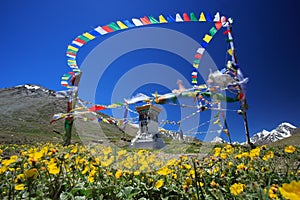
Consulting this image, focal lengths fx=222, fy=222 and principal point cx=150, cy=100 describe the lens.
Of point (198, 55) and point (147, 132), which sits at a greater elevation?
point (198, 55)

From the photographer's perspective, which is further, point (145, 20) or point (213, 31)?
point (213, 31)

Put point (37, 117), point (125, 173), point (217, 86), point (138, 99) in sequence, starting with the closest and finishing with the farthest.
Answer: point (125, 173)
point (217, 86)
point (138, 99)
point (37, 117)

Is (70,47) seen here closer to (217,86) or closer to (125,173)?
(217,86)

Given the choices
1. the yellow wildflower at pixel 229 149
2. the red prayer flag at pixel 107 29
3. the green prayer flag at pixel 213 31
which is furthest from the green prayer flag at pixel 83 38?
the yellow wildflower at pixel 229 149

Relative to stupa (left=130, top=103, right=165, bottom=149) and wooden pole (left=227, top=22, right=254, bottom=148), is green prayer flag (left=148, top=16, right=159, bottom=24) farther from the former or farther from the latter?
stupa (left=130, top=103, right=165, bottom=149)

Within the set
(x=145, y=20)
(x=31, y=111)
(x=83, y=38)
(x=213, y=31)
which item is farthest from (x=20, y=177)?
(x=31, y=111)

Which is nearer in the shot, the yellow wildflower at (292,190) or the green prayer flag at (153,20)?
the yellow wildflower at (292,190)

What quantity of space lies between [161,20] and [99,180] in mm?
7137

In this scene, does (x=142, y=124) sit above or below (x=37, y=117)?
below

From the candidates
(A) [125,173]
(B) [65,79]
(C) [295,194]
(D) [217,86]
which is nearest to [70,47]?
(B) [65,79]

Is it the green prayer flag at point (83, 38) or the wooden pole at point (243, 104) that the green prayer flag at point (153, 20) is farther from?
the green prayer flag at point (83, 38)

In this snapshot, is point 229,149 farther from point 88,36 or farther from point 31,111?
point 31,111

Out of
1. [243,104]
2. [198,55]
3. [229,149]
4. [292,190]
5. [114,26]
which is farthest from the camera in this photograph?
[198,55]

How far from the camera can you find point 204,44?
913cm
